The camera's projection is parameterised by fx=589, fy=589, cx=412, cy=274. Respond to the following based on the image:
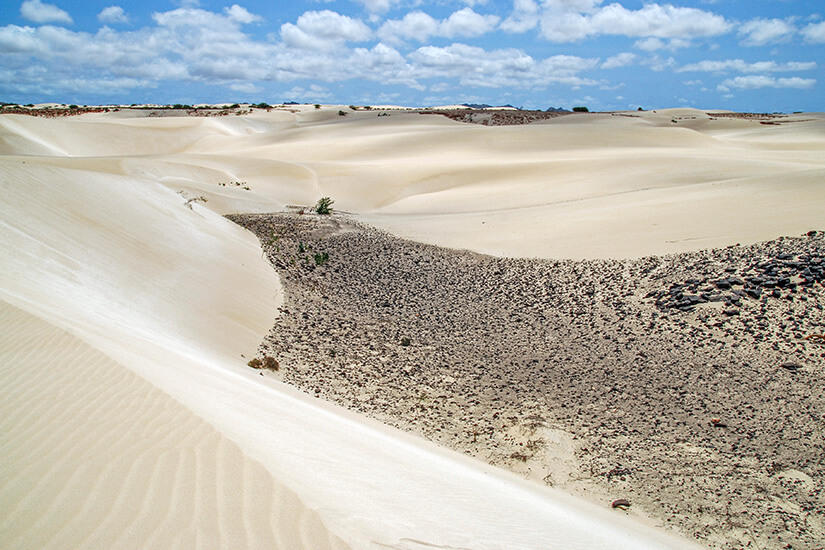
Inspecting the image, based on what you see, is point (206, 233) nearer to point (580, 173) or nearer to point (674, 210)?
point (674, 210)

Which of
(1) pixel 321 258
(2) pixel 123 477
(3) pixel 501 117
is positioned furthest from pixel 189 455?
(3) pixel 501 117

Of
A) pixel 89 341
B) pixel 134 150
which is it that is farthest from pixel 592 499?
pixel 134 150

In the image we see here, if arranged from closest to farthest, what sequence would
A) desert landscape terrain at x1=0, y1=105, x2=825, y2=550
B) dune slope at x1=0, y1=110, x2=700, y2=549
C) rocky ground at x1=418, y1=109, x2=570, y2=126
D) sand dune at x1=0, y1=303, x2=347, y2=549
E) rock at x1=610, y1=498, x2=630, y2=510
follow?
sand dune at x1=0, y1=303, x2=347, y2=549 < dune slope at x1=0, y1=110, x2=700, y2=549 < desert landscape terrain at x1=0, y1=105, x2=825, y2=550 < rock at x1=610, y1=498, x2=630, y2=510 < rocky ground at x1=418, y1=109, x2=570, y2=126

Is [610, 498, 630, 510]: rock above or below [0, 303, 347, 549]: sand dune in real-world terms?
below

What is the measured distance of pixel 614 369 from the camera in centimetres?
754

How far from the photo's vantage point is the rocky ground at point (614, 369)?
16.9ft

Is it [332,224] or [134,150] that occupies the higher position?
[134,150]

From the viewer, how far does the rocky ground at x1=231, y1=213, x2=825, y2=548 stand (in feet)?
16.9

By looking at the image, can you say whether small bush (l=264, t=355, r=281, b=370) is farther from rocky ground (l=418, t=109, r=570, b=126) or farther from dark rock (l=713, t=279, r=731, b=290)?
rocky ground (l=418, t=109, r=570, b=126)

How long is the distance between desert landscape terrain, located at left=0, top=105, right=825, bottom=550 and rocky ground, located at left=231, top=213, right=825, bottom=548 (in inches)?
1.5

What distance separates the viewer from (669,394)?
6.75 m

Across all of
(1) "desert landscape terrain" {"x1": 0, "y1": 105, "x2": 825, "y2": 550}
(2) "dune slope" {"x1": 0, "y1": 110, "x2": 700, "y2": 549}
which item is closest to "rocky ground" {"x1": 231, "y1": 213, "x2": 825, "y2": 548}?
(1) "desert landscape terrain" {"x1": 0, "y1": 105, "x2": 825, "y2": 550}

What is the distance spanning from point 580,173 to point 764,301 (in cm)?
1853

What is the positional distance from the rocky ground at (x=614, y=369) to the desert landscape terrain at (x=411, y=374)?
0.04 metres
